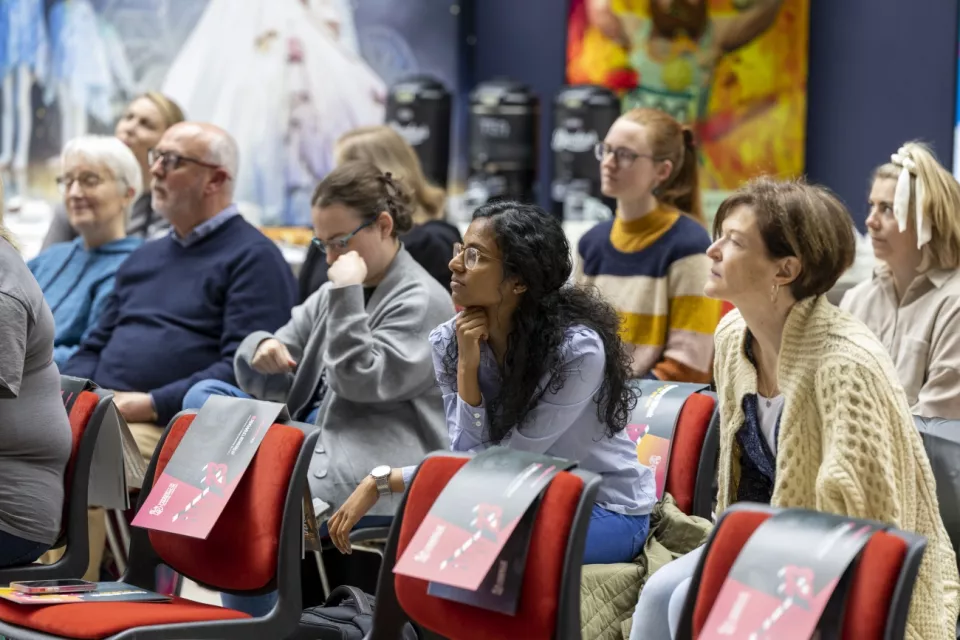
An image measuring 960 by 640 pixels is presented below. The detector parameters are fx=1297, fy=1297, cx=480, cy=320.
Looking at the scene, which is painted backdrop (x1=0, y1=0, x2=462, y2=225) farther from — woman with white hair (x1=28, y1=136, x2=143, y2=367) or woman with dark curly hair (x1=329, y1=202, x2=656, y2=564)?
woman with dark curly hair (x1=329, y1=202, x2=656, y2=564)

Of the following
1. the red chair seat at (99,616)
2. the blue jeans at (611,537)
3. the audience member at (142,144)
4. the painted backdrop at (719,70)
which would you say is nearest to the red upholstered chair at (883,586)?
the blue jeans at (611,537)

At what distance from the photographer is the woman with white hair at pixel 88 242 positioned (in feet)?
13.9

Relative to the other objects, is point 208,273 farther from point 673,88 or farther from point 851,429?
point 673,88

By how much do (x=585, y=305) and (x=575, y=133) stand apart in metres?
4.31

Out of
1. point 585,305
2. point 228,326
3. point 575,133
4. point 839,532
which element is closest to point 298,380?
point 228,326

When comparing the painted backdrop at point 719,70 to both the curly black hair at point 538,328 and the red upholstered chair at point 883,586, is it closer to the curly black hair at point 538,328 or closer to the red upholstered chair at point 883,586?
the curly black hair at point 538,328

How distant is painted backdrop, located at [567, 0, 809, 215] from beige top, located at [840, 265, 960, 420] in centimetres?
352

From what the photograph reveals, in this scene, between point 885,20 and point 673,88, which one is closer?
point 885,20

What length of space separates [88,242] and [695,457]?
7.91 ft

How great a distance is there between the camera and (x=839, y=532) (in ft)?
5.62

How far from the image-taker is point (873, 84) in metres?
6.91

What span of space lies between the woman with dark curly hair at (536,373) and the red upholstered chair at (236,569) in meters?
0.12

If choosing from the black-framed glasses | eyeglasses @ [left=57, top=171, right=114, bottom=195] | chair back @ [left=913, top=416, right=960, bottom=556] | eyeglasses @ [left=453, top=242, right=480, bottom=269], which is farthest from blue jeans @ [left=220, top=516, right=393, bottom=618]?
eyeglasses @ [left=57, top=171, right=114, bottom=195]

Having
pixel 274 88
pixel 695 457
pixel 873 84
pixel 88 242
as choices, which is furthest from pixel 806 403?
pixel 274 88
